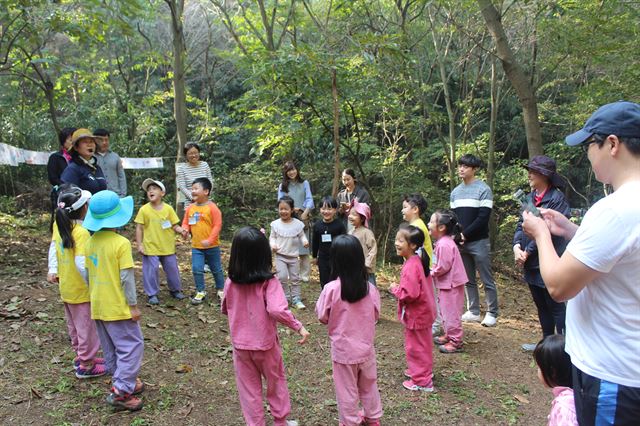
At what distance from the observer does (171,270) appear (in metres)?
5.86

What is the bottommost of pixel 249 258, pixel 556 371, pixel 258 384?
pixel 258 384

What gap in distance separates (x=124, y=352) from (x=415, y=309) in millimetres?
2475

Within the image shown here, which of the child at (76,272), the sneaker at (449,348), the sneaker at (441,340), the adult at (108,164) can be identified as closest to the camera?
the child at (76,272)

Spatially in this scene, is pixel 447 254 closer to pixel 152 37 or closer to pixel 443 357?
pixel 443 357

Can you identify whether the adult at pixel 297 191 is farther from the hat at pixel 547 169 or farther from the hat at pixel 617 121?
the hat at pixel 617 121

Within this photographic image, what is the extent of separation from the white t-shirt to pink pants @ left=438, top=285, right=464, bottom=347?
127 inches

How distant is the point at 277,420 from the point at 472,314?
11.9ft

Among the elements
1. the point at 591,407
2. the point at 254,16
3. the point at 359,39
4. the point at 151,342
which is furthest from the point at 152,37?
the point at 591,407

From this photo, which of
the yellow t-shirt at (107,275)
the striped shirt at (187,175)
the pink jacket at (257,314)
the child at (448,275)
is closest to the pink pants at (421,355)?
the child at (448,275)

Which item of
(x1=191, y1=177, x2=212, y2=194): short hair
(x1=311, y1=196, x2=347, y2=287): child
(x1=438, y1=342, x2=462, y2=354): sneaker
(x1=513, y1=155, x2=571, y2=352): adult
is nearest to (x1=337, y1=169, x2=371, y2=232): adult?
(x1=311, y1=196, x2=347, y2=287): child

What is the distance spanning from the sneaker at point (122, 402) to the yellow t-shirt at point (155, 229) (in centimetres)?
231

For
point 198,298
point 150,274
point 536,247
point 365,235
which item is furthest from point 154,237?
point 536,247

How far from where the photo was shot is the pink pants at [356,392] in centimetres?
322

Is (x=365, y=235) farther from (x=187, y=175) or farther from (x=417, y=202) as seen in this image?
(x=187, y=175)
